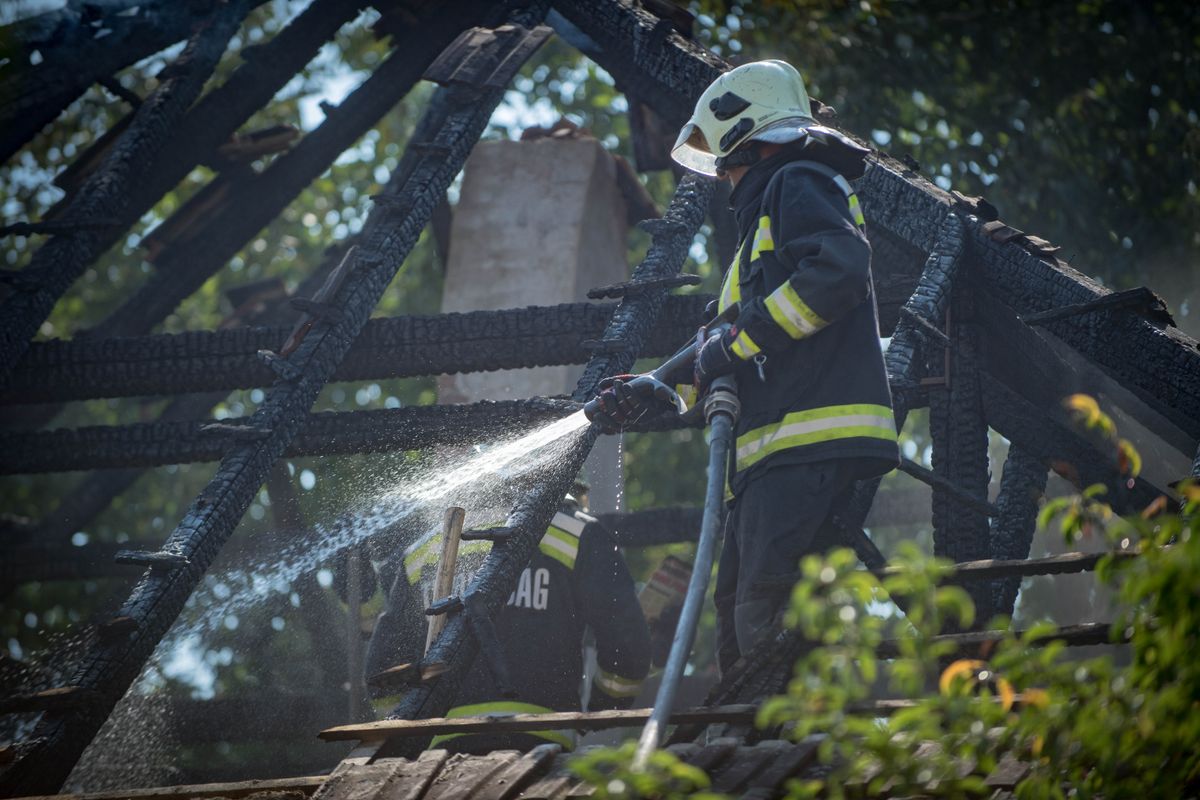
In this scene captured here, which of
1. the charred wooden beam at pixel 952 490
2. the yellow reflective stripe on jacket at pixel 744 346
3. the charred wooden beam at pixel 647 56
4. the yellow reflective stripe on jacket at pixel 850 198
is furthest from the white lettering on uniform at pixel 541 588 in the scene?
the charred wooden beam at pixel 647 56

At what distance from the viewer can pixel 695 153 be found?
514 centimetres

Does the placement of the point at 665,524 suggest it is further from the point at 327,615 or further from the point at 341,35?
the point at 341,35

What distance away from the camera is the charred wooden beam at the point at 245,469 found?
15.1 feet

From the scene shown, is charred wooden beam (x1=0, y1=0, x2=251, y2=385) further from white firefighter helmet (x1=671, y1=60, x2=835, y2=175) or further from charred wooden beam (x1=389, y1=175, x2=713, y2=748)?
white firefighter helmet (x1=671, y1=60, x2=835, y2=175)

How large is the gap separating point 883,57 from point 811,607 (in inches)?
357

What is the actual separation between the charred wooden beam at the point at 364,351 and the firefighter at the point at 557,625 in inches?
52.5

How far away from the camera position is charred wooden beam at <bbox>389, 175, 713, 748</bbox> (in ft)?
14.3

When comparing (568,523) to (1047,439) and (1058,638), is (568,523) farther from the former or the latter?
(1058,638)

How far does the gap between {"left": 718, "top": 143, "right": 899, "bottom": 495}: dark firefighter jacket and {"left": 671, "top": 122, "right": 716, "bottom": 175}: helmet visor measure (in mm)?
570

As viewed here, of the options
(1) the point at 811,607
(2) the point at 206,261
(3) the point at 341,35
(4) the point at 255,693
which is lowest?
(4) the point at 255,693

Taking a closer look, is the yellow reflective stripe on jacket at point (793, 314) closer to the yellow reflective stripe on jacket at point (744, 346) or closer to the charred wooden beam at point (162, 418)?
the yellow reflective stripe on jacket at point (744, 346)

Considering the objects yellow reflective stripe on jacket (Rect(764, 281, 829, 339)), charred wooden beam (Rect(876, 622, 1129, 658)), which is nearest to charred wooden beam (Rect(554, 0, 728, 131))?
yellow reflective stripe on jacket (Rect(764, 281, 829, 339))

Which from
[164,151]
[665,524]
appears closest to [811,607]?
[665,524]

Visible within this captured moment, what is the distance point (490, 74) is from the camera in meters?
7.12
